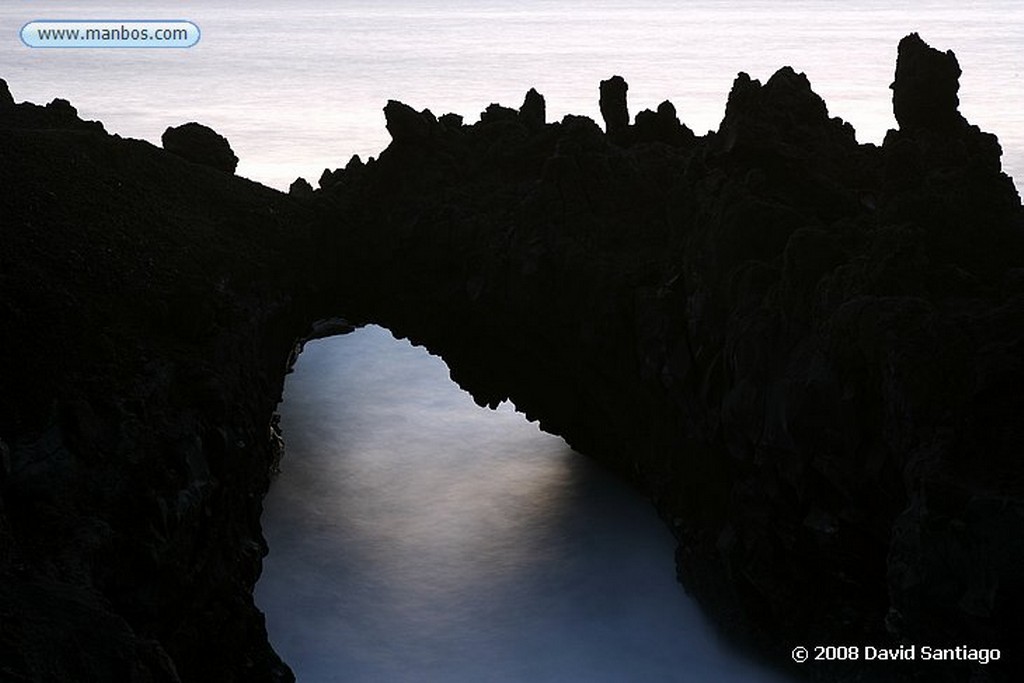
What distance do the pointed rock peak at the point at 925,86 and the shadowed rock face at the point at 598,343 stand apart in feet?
0.48

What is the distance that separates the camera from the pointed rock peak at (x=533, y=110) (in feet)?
240

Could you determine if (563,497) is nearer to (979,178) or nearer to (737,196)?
(737,196)

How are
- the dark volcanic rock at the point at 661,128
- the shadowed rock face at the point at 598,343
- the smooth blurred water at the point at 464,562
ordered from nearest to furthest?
the shadowed rock face at the point at 598,343
the smooth blurred water at the point at 464,562
the dark volcanic rock at the point at 661,128

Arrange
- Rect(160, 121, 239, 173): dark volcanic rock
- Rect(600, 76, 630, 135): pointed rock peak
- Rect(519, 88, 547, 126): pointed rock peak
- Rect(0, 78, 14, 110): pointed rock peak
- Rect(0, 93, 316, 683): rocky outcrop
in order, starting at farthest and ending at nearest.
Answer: Rect(160, 121, 239, 173): dark volcanic rock, Rect(0, 78, 14, 110): pointed rock peak, Rect(519, 88, 547, 126): pointed rock peak, Rect(600, 76, 630, 135): pointed rock peak, Rect(0, 93, 316, 683): rocky outcrop

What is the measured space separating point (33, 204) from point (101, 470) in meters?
17.2

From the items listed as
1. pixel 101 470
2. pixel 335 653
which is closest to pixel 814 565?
pixel 335 653

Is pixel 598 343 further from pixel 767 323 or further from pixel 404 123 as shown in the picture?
pixel 404 123

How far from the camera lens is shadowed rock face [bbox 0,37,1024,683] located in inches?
1671

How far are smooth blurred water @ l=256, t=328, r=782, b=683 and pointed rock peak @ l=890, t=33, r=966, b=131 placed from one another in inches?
→ 921

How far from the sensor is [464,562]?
64312mm

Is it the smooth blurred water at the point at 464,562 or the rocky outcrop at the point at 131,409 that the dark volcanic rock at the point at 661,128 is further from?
the rocky outcrop at the point at 131,409

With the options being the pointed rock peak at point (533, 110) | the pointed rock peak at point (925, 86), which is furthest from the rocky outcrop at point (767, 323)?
the pointed rock peak at point (533, 110)

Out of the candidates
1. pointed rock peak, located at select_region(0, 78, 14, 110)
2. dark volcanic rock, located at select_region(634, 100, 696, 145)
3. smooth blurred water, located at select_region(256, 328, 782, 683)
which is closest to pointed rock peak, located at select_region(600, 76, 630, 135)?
dark volcanic rock, located at select_region(634, 100, 696, 145)

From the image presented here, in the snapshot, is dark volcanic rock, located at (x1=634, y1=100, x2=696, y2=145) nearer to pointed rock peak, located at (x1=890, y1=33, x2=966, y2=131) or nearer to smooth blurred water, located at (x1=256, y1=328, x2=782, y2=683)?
pointed rock peak, located at (x1=890, y1=33, x2=966, y2=131)
